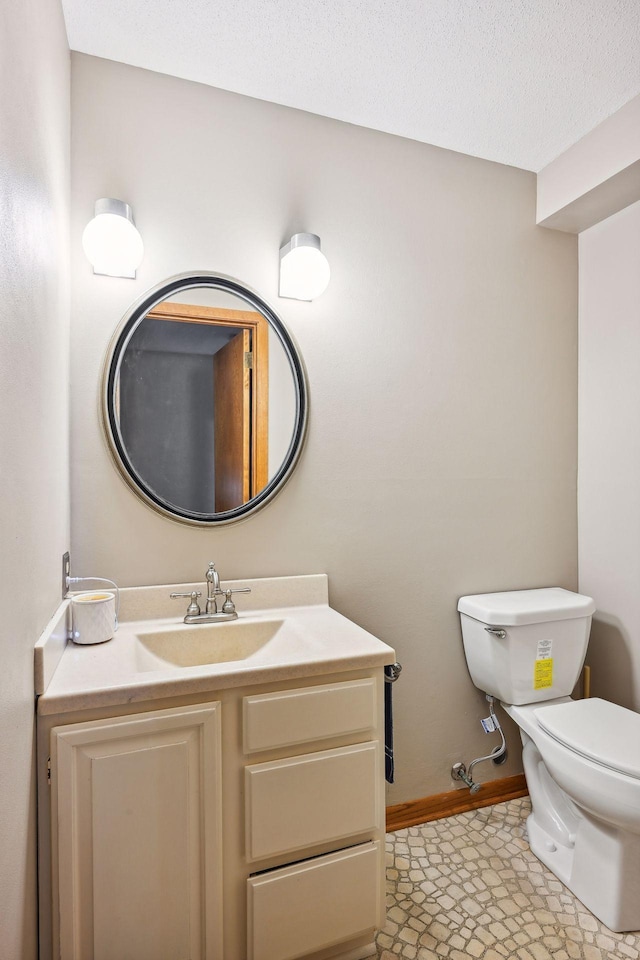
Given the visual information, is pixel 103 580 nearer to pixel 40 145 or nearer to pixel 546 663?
pixel 40 145

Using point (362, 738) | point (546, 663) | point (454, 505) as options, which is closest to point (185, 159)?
point (454, 505)

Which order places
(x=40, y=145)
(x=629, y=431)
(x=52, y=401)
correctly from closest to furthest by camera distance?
1. (x=40, y=145)
2. (x=52, y=401)
3. (x=629, y=431)

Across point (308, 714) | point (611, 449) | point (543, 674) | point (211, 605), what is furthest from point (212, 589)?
point (611, 449)

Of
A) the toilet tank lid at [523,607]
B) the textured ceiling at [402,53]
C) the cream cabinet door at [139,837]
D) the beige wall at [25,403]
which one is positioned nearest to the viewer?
the beige wall at [25,403]

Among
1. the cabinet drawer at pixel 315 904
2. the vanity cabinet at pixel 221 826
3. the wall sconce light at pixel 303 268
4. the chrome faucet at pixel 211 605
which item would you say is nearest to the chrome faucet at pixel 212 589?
the chrome faucet at pixel 211 605

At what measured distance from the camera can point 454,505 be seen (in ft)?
6.81

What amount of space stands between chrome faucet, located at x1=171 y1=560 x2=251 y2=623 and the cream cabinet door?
0.40m

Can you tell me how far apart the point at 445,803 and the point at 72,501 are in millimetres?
1667

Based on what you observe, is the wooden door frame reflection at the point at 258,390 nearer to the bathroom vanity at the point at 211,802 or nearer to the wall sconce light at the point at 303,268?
the wall sconce light at the point at 303,268

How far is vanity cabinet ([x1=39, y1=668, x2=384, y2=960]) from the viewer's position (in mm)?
1149

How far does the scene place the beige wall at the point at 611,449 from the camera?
2047mm

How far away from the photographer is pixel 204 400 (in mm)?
1710

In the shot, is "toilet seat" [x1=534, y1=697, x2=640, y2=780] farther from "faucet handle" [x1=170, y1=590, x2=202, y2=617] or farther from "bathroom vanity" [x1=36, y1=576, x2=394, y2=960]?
"faucet handle" [x1=170, y1=590, x2=202, y2=617]

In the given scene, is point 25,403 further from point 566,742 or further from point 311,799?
point 566,742
